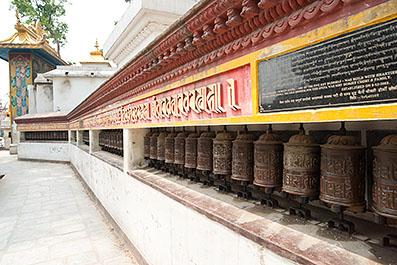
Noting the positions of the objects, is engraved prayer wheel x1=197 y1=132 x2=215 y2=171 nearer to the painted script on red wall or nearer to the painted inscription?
the painted script on red wall

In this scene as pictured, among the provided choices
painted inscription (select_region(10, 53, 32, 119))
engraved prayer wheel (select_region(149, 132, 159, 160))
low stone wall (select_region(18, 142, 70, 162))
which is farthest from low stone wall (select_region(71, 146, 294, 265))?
painted inscription (select_region(10, 53, 32, 119))

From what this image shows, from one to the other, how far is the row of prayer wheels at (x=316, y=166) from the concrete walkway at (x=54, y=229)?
9.11ft

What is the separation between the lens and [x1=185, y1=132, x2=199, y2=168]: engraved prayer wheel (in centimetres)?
302

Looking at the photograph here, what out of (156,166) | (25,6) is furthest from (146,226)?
(25,6)

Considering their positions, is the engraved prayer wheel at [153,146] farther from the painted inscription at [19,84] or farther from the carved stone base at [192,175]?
the painted inscription at [19,84]

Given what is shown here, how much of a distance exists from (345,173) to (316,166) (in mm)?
224

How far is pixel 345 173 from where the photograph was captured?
60.3 inches

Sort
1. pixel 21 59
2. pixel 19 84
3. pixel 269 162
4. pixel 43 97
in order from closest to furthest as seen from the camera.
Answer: pixel 269 162 → pixel 43 97 → pixel 19 84 → pixel 21 59

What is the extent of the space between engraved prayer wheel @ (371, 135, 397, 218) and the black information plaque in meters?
0.36

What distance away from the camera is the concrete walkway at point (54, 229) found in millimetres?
4375

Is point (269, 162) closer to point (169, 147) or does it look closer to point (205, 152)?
point (205, 152)

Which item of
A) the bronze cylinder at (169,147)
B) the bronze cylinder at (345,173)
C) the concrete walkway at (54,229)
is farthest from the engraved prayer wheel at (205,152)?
the concrete walkway at (54,229)

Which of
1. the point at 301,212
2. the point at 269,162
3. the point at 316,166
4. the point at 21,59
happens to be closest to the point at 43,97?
the point at 21,59

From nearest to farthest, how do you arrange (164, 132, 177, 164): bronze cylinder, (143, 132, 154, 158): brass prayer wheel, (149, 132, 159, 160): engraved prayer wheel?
(164, 132, 177, 164): bronze cylinder < (149, 132, 159, 160): engraved prayer wheel < (143, 132, 154, 158): brass prayer wheel
